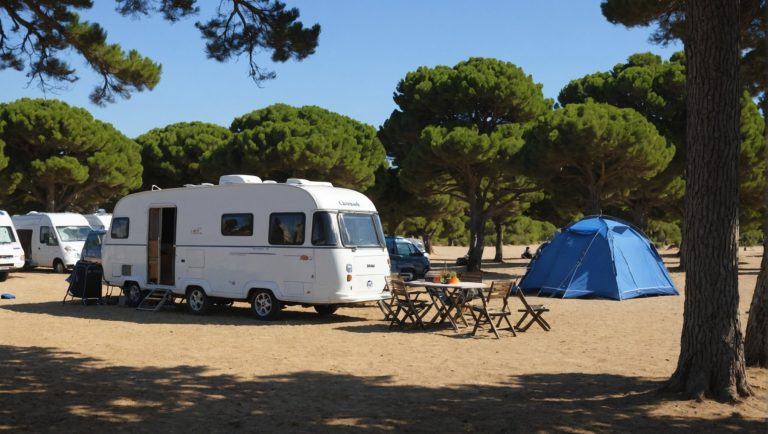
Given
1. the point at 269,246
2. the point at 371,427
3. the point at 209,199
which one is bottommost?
the point at 371,427

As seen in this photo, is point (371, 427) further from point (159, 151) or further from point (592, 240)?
point (159, 151)

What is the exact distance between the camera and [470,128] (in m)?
26.9

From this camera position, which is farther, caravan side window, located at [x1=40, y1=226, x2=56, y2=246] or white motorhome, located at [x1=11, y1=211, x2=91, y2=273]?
caravan side window, located at [x1=40, y1=226, x2=56, y2=246]

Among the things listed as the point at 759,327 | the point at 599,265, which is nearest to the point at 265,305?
the point at 759,327

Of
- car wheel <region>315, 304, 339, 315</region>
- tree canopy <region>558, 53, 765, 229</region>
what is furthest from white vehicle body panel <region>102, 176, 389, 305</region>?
tree canopy <region>558, 53, 765, 229</region>

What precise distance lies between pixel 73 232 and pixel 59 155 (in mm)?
8703

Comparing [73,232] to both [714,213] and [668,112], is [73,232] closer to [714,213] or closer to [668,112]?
[668,112]

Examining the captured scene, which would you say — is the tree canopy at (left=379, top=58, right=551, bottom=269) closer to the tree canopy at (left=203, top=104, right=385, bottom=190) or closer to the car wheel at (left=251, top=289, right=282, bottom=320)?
the tree canopy at (left=203, top=104, right=385, bottom=190)

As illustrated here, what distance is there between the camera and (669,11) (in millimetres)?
10445

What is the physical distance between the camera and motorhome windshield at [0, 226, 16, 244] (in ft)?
66.6

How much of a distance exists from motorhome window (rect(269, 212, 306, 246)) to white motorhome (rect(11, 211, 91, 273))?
46.0ft

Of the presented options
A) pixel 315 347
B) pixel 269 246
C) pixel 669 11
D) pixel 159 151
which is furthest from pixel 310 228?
pixel 159 151

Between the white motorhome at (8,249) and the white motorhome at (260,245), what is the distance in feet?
24.1

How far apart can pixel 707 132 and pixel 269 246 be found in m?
8.00
